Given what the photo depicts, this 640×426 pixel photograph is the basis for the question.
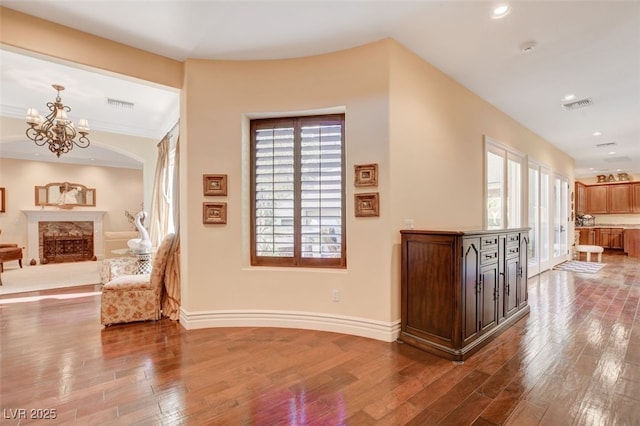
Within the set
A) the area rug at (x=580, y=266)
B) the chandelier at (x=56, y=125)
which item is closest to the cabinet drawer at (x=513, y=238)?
the area rug at (x=580, y=266)

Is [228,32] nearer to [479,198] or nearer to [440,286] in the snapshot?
[440,286]

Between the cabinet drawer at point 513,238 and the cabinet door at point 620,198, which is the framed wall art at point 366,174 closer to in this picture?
the cabinet drawer at point 513,238

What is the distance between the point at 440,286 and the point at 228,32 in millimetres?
3162

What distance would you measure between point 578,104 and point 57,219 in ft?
40.1

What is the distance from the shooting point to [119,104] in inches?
192

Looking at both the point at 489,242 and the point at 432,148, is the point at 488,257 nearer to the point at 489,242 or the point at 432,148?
the point at 489,242

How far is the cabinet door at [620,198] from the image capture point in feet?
34.4

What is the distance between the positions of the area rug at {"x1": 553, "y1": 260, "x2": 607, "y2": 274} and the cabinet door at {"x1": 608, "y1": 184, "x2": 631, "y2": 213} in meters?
4.77

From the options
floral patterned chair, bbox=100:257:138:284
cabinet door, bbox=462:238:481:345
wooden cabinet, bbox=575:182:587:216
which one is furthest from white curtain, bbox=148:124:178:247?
wooden cabinet, bbox=575:182:587:216

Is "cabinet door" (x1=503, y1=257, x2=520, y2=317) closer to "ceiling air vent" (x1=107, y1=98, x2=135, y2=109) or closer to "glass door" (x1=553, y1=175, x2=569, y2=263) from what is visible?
"glass door" (x1=553, y1=175, x2=569, y2=263)

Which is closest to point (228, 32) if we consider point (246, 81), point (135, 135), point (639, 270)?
point (246, 81)

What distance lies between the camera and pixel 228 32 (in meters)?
2.85

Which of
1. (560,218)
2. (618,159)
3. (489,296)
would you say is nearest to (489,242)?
(489,296)

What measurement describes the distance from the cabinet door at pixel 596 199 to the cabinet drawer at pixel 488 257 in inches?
464
